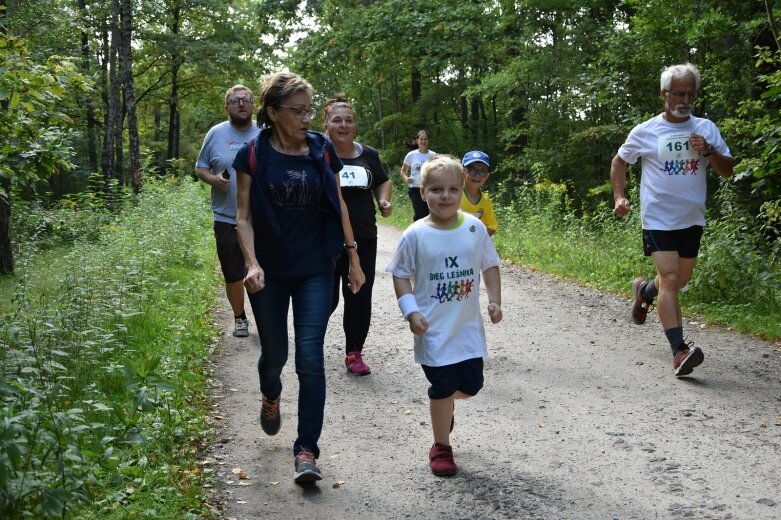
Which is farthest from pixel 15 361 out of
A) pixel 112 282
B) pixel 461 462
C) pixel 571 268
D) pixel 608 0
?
pixel 608 0

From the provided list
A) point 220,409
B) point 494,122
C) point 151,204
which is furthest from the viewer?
point 494,122

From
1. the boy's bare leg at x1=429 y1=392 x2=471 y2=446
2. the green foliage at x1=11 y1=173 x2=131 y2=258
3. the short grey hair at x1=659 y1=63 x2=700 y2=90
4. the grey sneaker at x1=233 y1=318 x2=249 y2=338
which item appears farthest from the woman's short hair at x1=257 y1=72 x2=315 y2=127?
the green foliage at x1=11 y1=173 x2=131 y2=258

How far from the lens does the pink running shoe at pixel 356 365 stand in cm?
719

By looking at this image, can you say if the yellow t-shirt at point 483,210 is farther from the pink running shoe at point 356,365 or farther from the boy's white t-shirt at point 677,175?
the pink running shoe at point 356,365

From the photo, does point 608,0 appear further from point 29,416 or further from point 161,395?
point 29,416

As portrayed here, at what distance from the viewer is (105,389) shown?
596 cm

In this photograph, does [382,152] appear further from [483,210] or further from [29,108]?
[29,108]

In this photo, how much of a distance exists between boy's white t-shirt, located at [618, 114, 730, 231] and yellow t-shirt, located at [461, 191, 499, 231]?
1242 millimetres

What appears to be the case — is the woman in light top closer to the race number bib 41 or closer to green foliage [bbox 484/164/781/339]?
green foliage [bbox 484/164/781/339]

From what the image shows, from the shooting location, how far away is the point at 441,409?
4793mm

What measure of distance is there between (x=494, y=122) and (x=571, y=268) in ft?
89.0

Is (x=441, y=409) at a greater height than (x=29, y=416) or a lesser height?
lesser

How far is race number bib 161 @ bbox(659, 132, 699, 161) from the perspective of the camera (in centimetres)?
674

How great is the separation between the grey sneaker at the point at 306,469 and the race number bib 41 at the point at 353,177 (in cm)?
268
